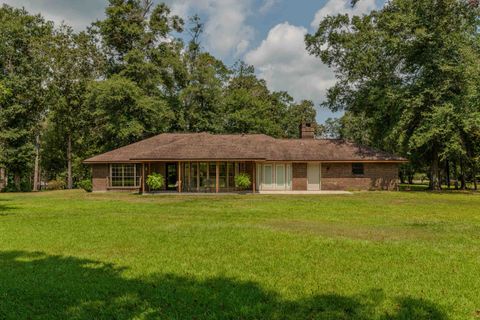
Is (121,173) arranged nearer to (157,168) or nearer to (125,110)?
(157,168)

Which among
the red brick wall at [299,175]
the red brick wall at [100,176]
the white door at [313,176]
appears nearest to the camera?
the red brick wall at [299,175]

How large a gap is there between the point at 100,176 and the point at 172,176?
18.7 ft

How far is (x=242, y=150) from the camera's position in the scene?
26891mm

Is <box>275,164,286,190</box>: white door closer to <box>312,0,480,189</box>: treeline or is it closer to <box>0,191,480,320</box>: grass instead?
<box>312,0,480,189</box>: treeline

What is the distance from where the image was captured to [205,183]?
89.1 feet

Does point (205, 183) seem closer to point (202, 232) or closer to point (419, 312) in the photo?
point (202, 232)

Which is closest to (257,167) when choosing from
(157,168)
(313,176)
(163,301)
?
(313,176)

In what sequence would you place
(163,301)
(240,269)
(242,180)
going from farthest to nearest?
(242,180) < (240,269) < (163,301)

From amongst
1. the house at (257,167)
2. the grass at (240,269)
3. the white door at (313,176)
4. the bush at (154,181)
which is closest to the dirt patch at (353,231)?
the grass at (240,269)

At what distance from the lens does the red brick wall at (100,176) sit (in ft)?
96.2

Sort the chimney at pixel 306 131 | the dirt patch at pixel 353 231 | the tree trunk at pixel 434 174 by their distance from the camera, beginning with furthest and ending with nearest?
the chimney at pixel 306 131, the tree trunk at pixel 434 174, the dirt patch at pixel 353 231

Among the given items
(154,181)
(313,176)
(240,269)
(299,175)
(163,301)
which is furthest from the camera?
(313,176)

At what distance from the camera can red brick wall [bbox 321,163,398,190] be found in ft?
94.1

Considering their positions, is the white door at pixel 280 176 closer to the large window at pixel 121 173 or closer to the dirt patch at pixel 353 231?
the large window at pixel 121 173
